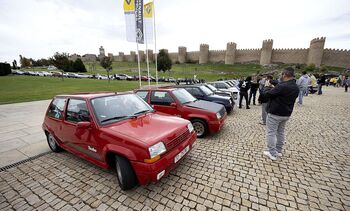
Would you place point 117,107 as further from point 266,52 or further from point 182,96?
point 266,52

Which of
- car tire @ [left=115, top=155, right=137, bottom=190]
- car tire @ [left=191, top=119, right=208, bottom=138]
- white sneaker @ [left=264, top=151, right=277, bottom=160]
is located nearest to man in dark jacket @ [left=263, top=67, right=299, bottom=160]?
white sneaker @ [left=264, top=151, right=277, bottom=160]

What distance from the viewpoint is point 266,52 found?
2473 inches

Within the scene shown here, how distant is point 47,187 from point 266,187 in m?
3.86

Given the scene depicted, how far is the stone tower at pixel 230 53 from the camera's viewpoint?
229 ft

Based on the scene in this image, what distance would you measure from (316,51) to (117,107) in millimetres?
72855

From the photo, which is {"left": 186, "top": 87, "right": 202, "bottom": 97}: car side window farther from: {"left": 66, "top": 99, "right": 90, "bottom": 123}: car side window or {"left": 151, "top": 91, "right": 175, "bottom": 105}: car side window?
{"left": 66, "top": 99, "right": 90, "bottom": 123}: car side window

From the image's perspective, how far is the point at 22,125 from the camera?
20.3ft

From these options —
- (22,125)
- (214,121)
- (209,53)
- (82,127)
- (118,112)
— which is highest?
(209,53)

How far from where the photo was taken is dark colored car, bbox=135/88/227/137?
4.61 m

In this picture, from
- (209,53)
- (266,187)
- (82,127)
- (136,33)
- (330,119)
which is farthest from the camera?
(209,53)

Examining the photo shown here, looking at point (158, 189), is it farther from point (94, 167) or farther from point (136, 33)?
point (136, 33)

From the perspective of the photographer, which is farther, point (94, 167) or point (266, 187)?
point (94, 167)

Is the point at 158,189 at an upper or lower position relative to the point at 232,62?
lower

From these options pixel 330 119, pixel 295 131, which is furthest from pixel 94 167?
pixel 330 119
